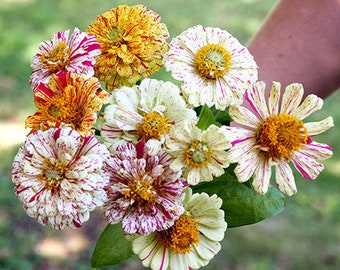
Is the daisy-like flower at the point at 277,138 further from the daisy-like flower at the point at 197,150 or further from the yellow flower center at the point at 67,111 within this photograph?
the yellow flower center at the point at 67,111

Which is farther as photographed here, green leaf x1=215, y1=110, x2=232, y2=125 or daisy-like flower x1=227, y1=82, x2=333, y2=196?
green leaf x1=215, y1=110, x2=232, y2=125

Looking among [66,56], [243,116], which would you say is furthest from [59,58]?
[243,116]

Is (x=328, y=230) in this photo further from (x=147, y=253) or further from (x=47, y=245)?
(x=147, y=253)

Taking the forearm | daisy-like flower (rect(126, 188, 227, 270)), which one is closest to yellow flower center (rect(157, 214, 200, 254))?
daisy-like flower (rect(126, 188, 227, 270))

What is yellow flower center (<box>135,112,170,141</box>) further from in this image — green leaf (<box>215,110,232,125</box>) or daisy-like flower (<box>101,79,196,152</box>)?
green leaf (<box>215,110,232,125</box>)

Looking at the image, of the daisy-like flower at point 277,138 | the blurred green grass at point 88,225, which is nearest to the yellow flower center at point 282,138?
the daisy-like flower at point 277,138

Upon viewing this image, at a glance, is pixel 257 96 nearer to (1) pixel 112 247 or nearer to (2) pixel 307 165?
(2) pixel 307 165
